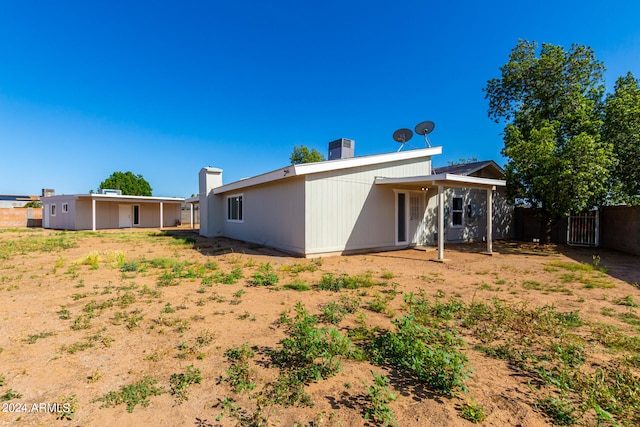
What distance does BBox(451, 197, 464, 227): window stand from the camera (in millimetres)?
12832

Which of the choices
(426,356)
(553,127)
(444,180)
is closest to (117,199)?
(444,180)

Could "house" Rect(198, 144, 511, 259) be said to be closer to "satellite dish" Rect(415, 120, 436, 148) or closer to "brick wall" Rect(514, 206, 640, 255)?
"satellite dish" Rect(415, 120, 436, 148)

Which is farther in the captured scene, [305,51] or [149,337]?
[305,51]

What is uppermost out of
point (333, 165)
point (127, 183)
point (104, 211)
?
point (127, 183)

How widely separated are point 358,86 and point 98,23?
13.1 m

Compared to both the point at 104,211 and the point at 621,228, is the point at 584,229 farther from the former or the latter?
the point at 104,211

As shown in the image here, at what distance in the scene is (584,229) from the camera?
12.6 meters

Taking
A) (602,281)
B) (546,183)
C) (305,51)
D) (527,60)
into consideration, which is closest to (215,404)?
(602,281)

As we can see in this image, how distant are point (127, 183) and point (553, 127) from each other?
52475mm

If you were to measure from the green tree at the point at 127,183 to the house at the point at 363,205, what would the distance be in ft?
135

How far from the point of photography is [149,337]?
3.54 meters

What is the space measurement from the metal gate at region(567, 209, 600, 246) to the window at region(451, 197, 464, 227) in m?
4.88

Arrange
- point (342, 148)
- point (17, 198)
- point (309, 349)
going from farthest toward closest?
point (17, 198) → point (342, 148) → point (309, 349)

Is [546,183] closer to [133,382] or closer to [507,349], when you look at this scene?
[507,349]
